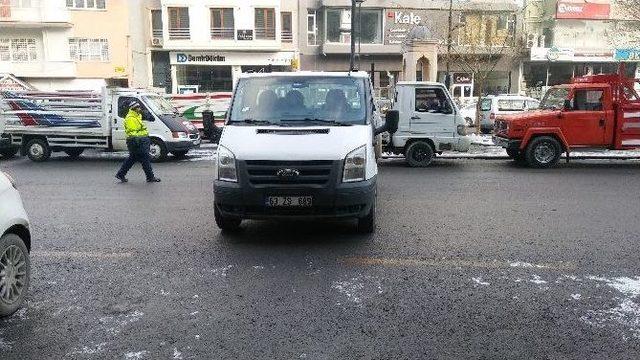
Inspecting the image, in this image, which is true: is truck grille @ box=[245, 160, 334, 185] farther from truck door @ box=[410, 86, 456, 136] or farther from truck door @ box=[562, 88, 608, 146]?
truck door @ box=[562, 88, 608, 146]

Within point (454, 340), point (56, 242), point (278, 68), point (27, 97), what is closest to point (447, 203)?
point (454, 340)

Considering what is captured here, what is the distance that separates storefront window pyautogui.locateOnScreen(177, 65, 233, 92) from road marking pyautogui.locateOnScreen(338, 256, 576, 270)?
3480 centimetres

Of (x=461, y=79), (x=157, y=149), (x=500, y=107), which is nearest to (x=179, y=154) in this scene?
(x=157, y=149)

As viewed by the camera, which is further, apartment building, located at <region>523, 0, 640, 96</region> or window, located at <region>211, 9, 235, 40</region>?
apartment building, located at <region>523, 0, 640, 96</region>

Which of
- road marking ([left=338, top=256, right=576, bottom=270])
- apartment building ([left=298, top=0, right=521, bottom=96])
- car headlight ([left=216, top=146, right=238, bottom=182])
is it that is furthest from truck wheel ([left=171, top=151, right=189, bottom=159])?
apartment building ([left=298, top=0, right=521, bottom=96])

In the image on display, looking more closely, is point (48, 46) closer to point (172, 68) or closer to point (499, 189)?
point (172, 68)

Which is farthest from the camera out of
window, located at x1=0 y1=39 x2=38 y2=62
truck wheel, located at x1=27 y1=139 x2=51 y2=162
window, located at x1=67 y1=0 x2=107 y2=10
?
window, located at x1=0 y1=39 x2=38 y2=62

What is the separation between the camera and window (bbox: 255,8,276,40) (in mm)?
38906

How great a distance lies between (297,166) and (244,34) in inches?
1355

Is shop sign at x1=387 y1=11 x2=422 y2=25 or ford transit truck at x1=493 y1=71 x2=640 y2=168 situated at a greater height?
shop sign at x1=387 y1=11 x2=422 y2=25

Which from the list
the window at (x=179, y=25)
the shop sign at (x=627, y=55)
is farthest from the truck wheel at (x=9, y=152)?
the shop sign at (x=627, y=55)

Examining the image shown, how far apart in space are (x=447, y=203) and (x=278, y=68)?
31.8 metres

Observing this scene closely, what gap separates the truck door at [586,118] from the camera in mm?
13156

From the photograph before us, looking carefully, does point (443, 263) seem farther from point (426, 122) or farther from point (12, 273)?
point (426, 122)
